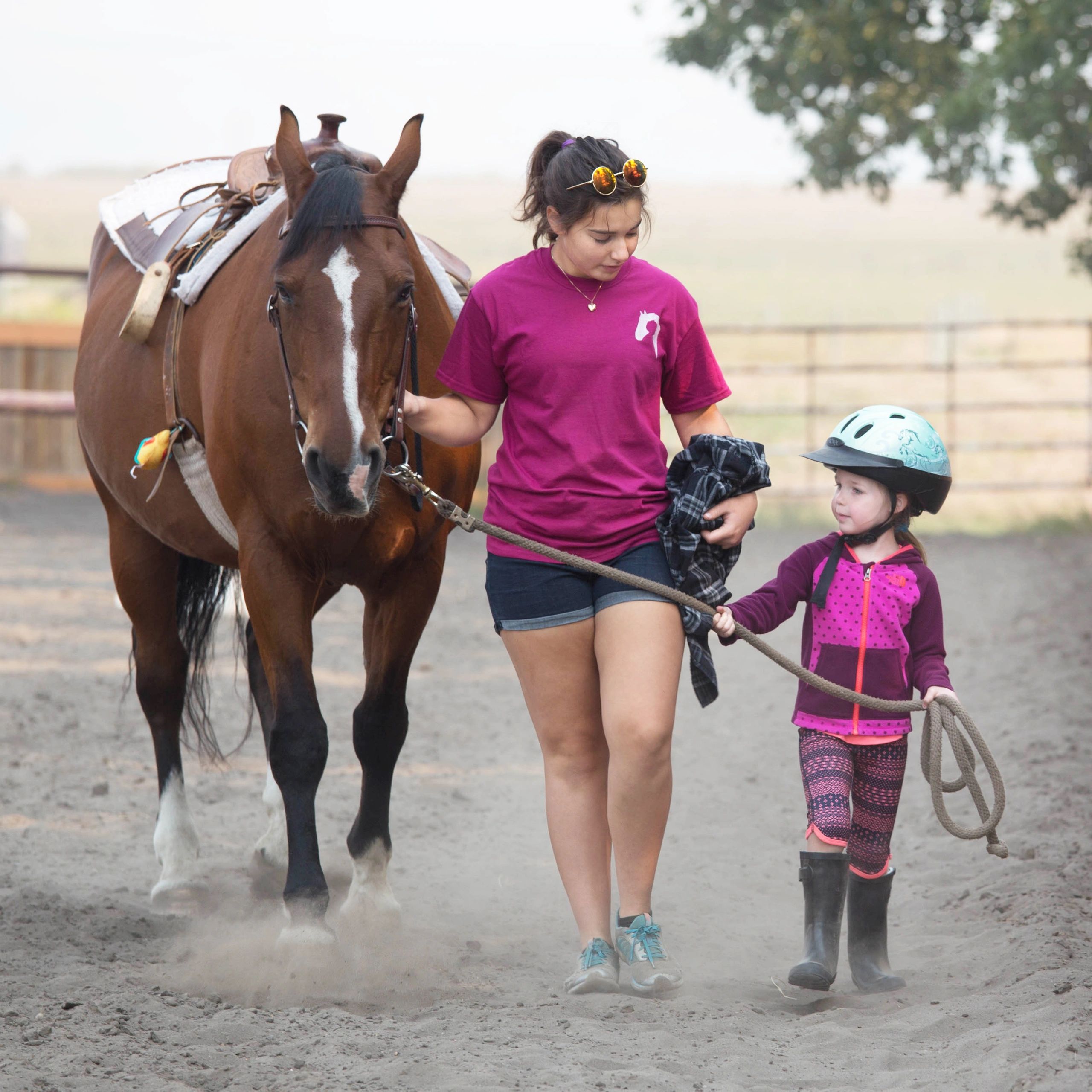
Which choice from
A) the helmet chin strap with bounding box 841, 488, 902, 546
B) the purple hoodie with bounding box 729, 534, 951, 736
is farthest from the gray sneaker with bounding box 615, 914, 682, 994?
the helmet chin strap with bounding box 841, 488, 902, 546

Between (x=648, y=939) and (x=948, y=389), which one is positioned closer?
(x=648, y=939)

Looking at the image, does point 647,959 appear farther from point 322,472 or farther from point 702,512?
point 322,472

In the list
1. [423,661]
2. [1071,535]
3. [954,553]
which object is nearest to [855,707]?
[423,661]

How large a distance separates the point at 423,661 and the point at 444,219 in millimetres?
59046

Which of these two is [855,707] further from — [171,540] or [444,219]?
[444,219]

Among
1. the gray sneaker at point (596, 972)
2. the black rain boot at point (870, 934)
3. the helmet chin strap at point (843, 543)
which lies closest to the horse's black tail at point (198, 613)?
the gray sneaker at point (596, 972)

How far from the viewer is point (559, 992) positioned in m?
2.95

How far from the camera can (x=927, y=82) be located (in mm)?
9734

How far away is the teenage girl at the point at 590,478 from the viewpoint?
2721 millimetres

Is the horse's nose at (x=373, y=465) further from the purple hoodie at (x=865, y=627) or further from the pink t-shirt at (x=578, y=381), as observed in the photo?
the purple hoodie at (x=865, y=627)

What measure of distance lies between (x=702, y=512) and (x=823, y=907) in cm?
87

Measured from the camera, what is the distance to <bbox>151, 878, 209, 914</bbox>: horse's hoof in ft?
11.8

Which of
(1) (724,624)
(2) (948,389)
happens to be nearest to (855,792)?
(1) (724,624)

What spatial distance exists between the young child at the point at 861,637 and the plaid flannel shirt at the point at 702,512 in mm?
69
